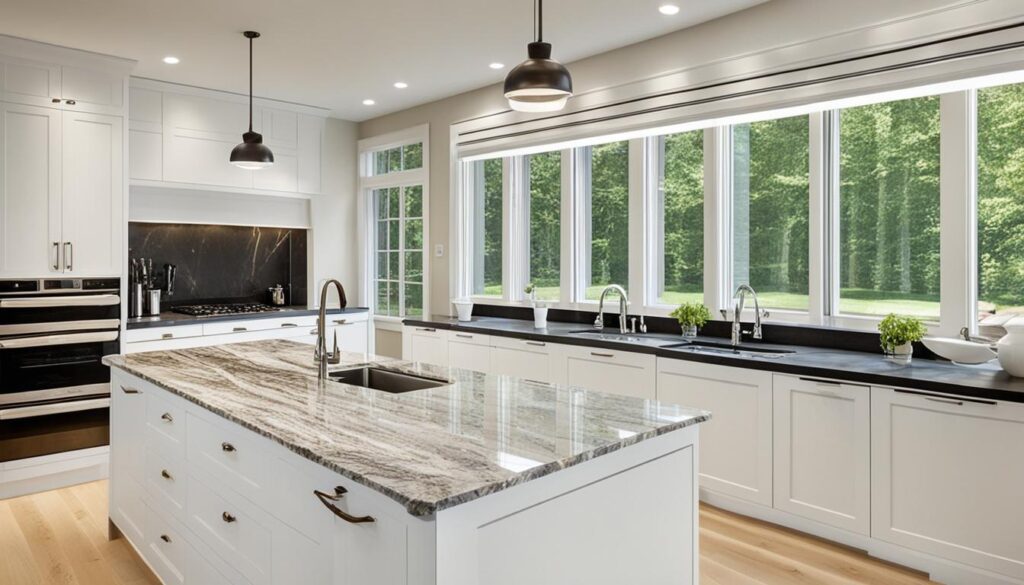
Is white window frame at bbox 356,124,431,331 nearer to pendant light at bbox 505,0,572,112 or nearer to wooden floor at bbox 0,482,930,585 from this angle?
wooden floor at bbox 0,482,930,585

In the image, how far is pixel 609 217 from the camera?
488 cm

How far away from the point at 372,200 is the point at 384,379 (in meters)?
4.14

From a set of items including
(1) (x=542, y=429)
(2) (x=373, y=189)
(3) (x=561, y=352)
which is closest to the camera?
(1) (x=542, y=429)

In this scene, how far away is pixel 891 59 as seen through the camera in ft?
10.3

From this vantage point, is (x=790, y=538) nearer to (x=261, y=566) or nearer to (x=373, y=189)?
(x=261, y=566)

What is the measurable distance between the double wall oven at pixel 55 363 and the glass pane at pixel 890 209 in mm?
4669

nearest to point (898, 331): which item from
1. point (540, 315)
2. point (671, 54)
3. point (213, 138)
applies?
point (671, 54)

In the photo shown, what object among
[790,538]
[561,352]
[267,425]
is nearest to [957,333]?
[790,538]

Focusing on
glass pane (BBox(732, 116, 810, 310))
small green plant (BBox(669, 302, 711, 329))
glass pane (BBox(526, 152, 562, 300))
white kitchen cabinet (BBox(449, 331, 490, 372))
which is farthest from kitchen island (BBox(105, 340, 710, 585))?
glass pane (BBox(526, 152, 562, 300))

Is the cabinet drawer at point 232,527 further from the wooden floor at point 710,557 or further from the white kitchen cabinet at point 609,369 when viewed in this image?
the white kitchen cabinet at point 609,369

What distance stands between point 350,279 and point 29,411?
9.98ft

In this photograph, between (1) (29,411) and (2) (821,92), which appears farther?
(1) (29,411)

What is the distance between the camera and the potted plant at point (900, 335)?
3143mm

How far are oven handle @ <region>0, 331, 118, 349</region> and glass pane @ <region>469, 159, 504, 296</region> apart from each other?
2782mm
